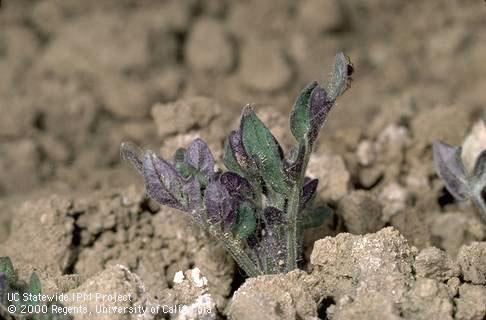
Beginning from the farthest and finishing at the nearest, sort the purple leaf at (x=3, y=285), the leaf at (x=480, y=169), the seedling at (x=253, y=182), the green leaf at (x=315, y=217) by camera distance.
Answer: the leaf at (x=480, y=169)
the green leaf at (x=315, y=217)
the seedling at (x=253, y=182)
the purple leaf at (x=3, y=285)

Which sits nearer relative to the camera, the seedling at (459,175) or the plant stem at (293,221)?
the plant stem at (293,221)

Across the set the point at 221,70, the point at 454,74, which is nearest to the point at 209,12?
the point at 221,70

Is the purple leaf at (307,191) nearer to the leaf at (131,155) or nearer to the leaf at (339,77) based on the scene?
the leaf at (339,77)

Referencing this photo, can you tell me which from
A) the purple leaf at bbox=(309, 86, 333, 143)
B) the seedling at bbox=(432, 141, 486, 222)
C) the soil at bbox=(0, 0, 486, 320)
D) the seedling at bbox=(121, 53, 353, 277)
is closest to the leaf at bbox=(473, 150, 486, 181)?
the seedling at bbox=(432, 141, 486, 222)

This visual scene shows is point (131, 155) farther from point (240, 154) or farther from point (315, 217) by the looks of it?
point (315, 217)

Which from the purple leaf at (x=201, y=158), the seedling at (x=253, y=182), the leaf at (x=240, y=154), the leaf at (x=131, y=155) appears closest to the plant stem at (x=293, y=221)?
the seedling at (x=253, y=182)

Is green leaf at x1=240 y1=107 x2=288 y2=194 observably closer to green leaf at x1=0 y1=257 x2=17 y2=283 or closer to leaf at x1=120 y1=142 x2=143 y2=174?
leaf at x1=120 y1=142 x2=143 y2=174

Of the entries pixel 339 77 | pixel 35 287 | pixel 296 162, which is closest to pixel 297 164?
pixel 296 162
